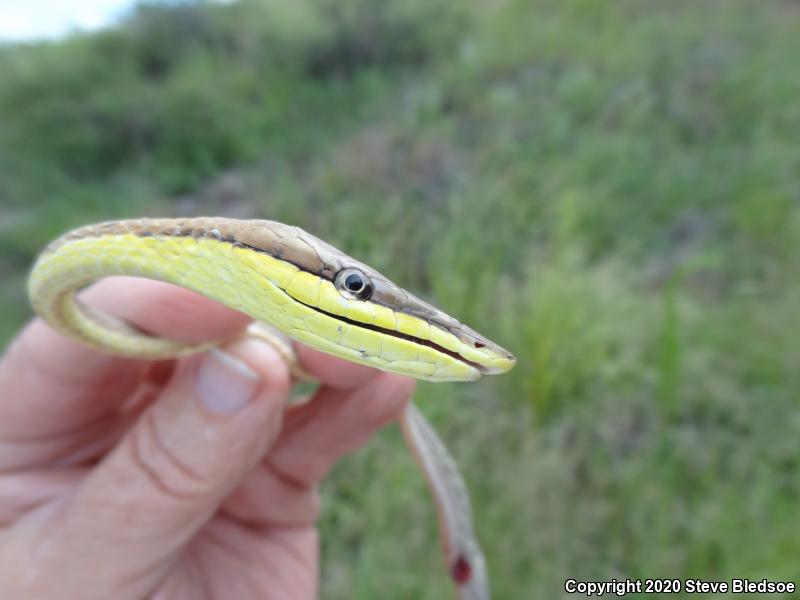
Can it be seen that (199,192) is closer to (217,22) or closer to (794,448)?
(217,22)

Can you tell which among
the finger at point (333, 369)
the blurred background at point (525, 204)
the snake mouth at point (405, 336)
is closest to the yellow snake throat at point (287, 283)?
the snake mouth at point (405, 336)

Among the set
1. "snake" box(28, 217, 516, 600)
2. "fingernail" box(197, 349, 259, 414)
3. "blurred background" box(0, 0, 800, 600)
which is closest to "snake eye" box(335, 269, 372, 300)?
"snake" box(28, 217, 516, 600)

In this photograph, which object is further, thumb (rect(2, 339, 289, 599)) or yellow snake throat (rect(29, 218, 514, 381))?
thumb (rect(2, 339, 289, 599))

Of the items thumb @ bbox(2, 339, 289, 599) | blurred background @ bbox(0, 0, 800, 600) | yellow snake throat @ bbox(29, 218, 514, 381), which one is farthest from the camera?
blurred background @ bbox(0, 0, 800, 600)

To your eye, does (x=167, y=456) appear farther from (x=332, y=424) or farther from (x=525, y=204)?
(x=525, y=204)

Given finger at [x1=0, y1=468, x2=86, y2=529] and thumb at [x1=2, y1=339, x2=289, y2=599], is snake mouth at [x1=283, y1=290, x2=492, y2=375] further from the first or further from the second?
finger at [x1=0, y1=468, x2=86, y2=529]

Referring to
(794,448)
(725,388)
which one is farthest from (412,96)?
(794,448)
